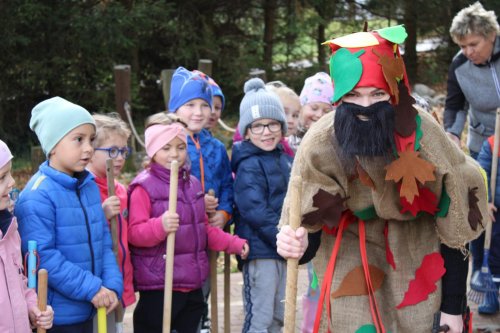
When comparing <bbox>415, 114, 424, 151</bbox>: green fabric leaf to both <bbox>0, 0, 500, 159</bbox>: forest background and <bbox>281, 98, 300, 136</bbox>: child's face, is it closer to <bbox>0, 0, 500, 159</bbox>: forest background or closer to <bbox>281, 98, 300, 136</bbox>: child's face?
<bbox>281, 98, 300, 136</bbox>: child's face

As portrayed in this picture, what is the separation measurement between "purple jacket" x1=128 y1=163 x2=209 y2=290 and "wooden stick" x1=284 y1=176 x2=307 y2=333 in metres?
1.50

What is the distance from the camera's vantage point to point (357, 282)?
3479mm

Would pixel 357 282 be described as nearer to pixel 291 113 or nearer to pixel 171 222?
pixel 171 222

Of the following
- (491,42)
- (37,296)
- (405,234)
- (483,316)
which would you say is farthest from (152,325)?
(491,42)

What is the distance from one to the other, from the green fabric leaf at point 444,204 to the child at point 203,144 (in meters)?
1.92

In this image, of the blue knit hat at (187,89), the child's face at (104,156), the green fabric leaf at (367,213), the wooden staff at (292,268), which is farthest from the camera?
the blue knit hat at (187,89)

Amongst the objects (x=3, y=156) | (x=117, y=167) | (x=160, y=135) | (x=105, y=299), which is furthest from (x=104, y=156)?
(x=3, y=156)

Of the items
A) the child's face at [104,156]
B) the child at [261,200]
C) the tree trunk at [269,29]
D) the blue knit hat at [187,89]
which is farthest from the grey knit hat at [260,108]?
the tree trunk at [269,29]

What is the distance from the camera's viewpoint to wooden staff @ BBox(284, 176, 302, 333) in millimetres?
3053

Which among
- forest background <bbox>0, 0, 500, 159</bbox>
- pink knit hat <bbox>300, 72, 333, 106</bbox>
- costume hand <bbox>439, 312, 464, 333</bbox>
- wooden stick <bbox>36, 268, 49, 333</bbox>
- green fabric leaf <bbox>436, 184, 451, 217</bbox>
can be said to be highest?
forest background <bbox>0, 0, 500, 159</bbox>

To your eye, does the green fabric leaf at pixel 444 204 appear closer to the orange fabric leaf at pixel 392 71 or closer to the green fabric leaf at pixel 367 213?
the green fabric leaf at pixel 367 213

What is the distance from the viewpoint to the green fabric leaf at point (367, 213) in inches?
135

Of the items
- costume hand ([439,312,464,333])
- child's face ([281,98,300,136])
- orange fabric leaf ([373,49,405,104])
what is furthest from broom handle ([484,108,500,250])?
orange fabric leaf ([373,49,405,104])

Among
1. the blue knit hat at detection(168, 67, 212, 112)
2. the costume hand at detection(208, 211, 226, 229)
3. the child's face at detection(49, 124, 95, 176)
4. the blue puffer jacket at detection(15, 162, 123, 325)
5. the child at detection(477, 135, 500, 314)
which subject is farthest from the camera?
the child at detection(477, 135, 500, 314)
